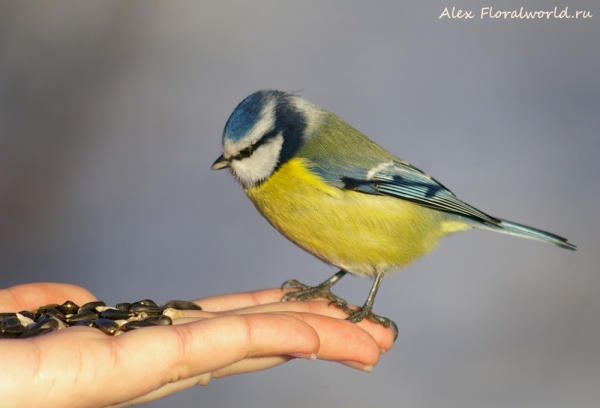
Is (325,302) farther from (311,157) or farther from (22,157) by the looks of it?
(22,157)

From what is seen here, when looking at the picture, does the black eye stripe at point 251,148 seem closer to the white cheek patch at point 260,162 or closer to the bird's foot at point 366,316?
the white cheek patch at point 260,162

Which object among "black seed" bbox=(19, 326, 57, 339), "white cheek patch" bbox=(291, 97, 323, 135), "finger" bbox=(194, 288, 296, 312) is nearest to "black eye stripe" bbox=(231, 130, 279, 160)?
"white cheek patch" bbox=(291, 97, 323, 135)

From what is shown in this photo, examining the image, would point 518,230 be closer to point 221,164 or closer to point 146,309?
point 221,164

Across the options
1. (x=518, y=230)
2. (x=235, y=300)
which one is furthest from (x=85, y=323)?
(x=518, y=230)

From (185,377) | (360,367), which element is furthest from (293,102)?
(185,377)

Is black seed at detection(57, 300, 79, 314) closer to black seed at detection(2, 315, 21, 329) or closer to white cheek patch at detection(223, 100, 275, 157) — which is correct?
black seed at detection(2, 315, 21, 329)
